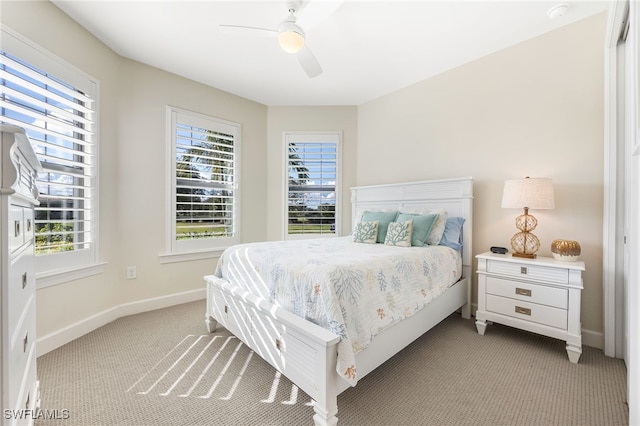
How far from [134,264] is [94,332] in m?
0.73

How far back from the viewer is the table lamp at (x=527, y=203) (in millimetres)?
2225

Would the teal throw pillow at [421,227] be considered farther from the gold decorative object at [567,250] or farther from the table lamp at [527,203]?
the gold decorative object at [567,250]

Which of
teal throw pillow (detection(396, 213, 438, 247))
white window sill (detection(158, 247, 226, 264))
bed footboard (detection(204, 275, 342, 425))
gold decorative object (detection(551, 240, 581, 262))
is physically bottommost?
bed footboard (detection(204, 275, 342, 425))

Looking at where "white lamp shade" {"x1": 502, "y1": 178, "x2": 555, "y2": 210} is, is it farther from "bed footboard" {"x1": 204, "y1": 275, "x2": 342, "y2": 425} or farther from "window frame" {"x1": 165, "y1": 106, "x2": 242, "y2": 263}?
"window frame" {"x1": 165, "y1": 106, "x2": 242, "y2": 263}

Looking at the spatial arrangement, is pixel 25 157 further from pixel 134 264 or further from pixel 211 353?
pixel 134 264

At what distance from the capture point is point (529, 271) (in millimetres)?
2219

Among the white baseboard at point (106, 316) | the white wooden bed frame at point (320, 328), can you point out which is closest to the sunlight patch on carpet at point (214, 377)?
the white wooden bed frame at point (320, 328)

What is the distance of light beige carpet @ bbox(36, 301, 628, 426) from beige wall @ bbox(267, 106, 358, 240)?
7.42 ft

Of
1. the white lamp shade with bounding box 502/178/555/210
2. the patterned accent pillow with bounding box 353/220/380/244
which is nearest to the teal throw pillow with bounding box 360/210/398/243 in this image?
the patterned accent pillow with bounding box 353/220/380/244

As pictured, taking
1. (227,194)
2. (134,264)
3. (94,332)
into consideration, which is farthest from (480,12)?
(94,332)

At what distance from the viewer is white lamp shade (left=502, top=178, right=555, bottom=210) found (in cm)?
222

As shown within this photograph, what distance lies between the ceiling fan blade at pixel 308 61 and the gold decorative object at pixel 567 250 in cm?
252

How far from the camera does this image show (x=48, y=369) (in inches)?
76.0

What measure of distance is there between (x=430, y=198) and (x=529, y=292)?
1.32m
